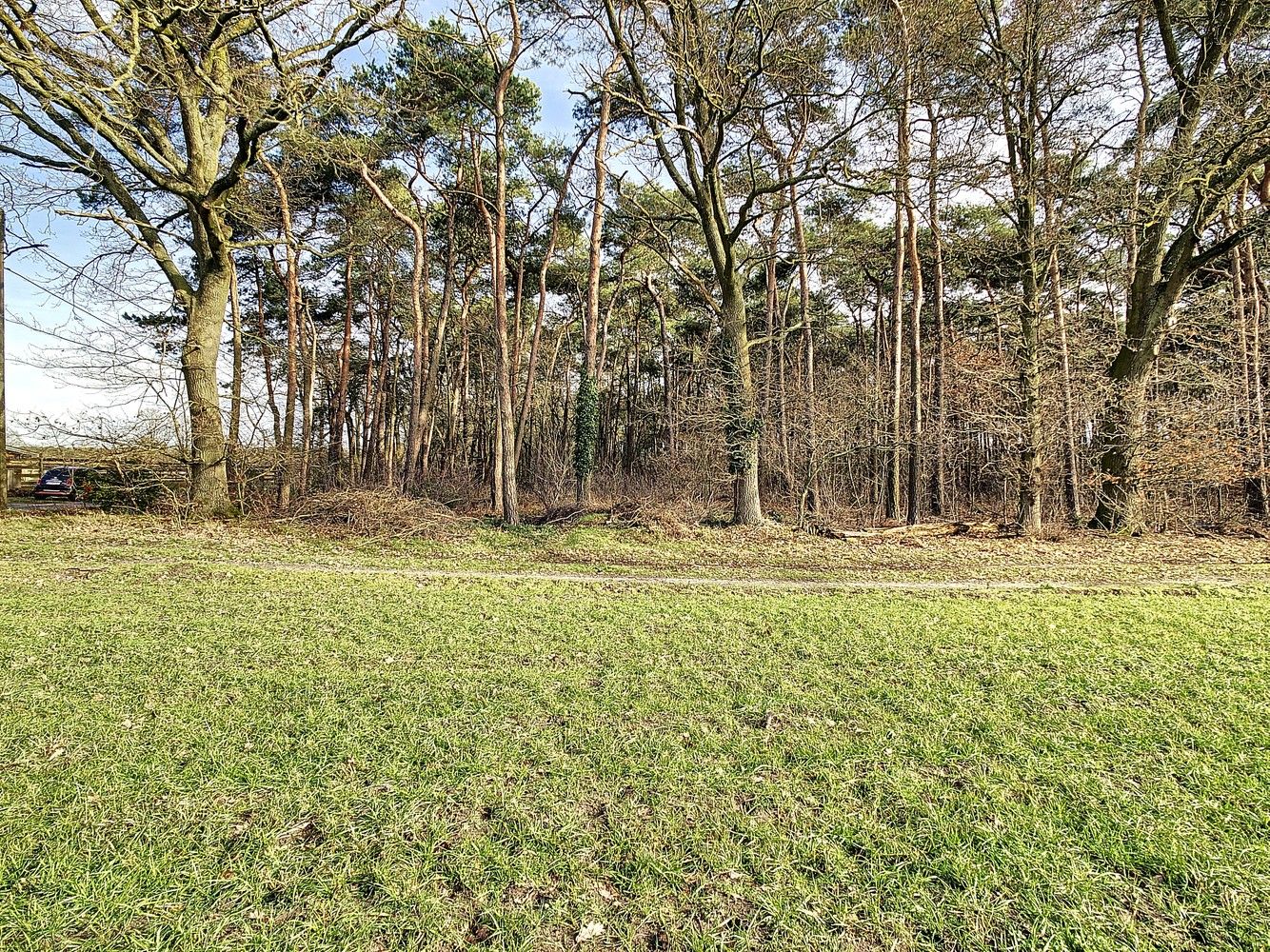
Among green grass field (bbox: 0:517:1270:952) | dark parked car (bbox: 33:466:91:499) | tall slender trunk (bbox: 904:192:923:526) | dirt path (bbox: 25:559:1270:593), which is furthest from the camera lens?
dark parked car (bbox: 33:466:91:499)

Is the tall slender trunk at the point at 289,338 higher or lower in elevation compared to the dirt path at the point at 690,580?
higher

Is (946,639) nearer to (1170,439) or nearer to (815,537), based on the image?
(815,537)

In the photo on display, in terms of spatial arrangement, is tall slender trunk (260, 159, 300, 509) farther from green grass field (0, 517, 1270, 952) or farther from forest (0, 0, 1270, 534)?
green grass field (0, 517, 1270, 952)

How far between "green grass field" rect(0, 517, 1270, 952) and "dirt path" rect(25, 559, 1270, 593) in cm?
190

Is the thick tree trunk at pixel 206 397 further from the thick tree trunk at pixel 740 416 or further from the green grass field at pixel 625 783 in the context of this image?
the thick tree trunk at pixel 740 416

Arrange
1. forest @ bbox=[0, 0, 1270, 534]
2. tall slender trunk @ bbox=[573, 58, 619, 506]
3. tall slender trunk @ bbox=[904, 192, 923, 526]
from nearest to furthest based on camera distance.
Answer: forest @ bbox=[0, 0, 1270, 534], tall slender trunk @ bbox=[573, 58, 619, 506], tall slender trunk @ bbox=[904, 192, 923, 526]

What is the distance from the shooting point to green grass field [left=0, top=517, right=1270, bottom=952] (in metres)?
1.89

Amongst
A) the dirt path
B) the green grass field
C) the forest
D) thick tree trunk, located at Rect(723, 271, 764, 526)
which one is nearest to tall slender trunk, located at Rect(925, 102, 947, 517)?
the forest

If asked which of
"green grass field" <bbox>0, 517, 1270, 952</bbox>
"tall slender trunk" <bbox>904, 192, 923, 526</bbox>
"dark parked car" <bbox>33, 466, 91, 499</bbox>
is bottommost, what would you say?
"green grass field" <bbox>0, 517, 1270, 952</bbox>

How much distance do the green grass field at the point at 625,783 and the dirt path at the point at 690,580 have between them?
75.0 inches

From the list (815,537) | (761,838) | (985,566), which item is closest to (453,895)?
(761,838)

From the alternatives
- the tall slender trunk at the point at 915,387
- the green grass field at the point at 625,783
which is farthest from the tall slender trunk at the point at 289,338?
the tall slender trunk at the point at 915,387

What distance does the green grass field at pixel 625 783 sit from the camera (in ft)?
6.19

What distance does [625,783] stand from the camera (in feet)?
8.70
